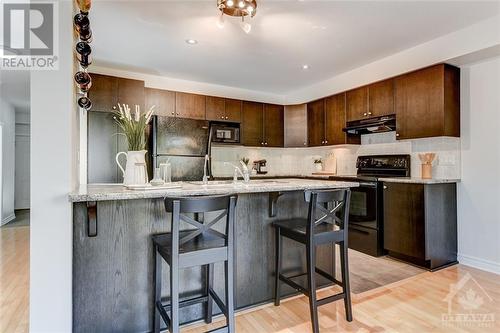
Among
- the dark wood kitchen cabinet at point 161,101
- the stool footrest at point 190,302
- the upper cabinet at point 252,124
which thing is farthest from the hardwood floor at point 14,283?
the upper cabinet at point 252,124

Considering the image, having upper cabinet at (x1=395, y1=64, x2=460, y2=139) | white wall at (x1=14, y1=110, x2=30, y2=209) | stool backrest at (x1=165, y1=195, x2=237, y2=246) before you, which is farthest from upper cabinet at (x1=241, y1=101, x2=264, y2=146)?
white wall at (x1=14, y1=110, x2=30, y2=209)

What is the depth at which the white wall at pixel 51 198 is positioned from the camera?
5.18 feet

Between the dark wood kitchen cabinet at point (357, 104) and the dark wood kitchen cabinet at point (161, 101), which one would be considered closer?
the dark wood kitchen cabinet at point (357, 104)

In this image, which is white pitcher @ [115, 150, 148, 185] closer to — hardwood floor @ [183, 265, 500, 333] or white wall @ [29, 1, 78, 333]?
white wall @ [29, 1, 78, 333]

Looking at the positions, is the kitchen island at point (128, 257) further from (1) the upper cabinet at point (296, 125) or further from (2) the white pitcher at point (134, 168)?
(1) the upper cabinet at point (296, 125)

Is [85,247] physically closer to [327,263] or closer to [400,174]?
[327,263]

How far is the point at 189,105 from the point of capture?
14.7 ft

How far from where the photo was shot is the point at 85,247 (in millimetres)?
1731

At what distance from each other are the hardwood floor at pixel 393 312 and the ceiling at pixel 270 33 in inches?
99.9

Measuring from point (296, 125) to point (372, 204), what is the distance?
2.22 meters

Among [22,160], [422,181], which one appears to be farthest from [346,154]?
[22,160]

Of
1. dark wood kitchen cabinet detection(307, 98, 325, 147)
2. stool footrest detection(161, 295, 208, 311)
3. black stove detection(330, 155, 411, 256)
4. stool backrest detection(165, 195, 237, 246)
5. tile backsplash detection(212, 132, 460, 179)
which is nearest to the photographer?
stool backrest detection(165, 195, 237, 246)

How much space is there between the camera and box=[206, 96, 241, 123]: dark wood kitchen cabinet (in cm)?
464

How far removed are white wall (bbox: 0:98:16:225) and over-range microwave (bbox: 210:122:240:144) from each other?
4.45m
